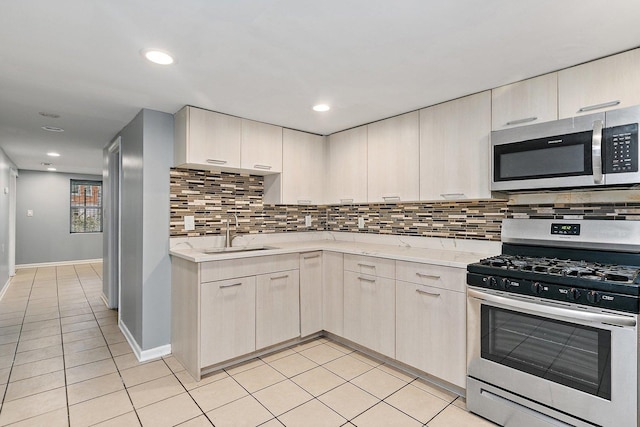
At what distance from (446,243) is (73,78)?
308 centimetres

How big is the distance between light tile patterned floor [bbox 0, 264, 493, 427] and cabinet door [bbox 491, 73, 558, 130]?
1917 millimetres

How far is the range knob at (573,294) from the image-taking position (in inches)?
66.3

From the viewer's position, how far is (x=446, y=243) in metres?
2.92

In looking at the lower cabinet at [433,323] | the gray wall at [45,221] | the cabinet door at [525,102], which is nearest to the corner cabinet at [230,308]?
the lower cabinet at [433,323]

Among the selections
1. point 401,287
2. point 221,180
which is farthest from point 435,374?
point 221,180

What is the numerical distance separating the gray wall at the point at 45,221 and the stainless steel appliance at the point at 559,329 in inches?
339

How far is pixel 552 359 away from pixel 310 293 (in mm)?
1942

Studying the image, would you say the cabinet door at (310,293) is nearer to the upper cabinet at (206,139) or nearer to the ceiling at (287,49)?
the upper cabinet at (206,139)

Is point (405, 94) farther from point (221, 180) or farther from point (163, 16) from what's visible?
point (221, 180)

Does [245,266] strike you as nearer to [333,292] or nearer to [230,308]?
[230,308]

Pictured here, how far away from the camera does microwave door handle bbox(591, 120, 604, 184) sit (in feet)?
6.10

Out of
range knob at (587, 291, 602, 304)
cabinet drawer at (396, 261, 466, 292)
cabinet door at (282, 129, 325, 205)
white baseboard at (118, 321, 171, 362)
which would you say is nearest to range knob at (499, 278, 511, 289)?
cabinet drawer at (396, 261, 466, 292)

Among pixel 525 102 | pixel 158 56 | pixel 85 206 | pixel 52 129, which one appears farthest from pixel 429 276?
pixel 85 206

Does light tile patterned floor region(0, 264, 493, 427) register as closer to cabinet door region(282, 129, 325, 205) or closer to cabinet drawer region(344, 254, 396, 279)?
cabinet drawer region(344, 254, 396, 279)
